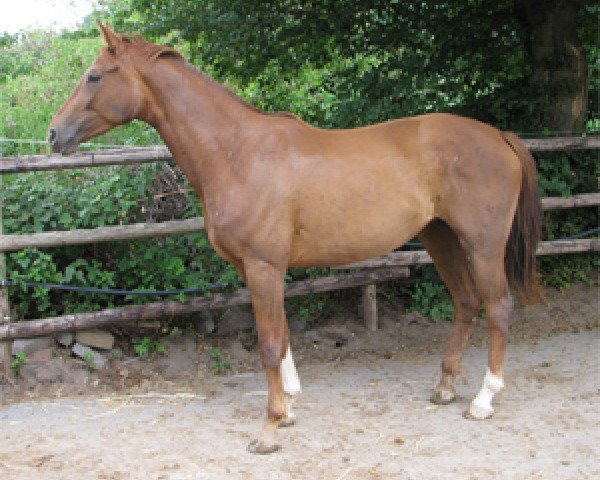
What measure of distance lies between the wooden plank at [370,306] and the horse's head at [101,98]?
2748mm

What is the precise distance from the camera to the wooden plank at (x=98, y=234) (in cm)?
454

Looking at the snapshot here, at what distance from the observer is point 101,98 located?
139 inches

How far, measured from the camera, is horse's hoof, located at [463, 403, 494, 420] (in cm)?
388

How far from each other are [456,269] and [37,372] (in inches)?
121

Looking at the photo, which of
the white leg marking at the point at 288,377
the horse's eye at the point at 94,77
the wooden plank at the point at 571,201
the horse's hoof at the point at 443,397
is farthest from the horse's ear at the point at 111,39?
the wooden plank at the point at 571,201

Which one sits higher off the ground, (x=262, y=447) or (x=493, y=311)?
(x=493, y=311)

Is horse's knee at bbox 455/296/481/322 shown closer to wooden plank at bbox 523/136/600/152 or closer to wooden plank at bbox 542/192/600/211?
wooden plank at bbox 542/192/600/211

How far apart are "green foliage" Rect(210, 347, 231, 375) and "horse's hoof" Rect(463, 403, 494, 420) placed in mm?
1912

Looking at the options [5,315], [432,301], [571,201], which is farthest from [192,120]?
[571,201]

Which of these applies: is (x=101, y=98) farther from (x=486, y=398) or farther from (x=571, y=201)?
(x=571, y=201)

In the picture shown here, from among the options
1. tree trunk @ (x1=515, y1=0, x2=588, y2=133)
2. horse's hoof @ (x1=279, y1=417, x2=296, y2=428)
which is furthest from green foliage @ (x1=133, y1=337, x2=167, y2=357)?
tree trunk @ (x1=515, y1=0, x2=588, y2=133)

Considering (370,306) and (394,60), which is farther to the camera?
(394,60)

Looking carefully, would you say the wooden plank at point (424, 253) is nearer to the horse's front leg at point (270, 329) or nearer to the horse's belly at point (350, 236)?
the horse's belly at point (350, 236)

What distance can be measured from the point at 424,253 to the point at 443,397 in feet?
5.00
